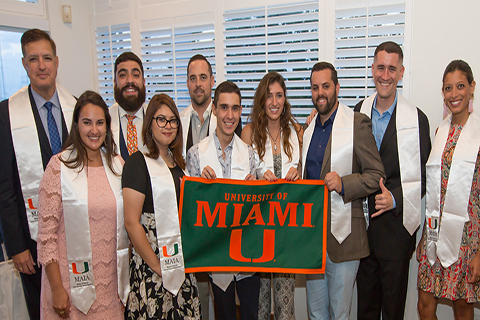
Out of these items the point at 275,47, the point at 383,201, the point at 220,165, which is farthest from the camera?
the point at 275,47

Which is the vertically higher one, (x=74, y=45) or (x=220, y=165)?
(x=74, y=45)

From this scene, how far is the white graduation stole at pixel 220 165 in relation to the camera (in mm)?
2508

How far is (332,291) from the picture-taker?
2.56m

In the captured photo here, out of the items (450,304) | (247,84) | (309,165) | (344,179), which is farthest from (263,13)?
(450,304)

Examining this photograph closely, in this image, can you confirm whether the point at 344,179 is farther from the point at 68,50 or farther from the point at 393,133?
the point at 68,50

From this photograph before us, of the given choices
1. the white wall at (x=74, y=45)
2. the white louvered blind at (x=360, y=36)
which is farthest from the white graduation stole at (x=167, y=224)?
the white wall at (x=74, y=45)

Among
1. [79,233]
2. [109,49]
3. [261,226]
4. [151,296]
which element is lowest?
[151,296]

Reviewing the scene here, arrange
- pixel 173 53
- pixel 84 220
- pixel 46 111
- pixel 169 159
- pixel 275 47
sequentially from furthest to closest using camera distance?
1. pixel 173 53
2. pixel 275 47
3. pixel 46 111
4. pixel 169 159
5. pixel 84 220

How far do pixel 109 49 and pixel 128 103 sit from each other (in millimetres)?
2042

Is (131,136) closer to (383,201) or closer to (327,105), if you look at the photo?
(327,105)

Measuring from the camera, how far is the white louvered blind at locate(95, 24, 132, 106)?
445 centimetres

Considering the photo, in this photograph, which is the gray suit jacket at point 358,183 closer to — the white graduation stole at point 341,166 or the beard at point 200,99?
the white graduation stole at point 341,166

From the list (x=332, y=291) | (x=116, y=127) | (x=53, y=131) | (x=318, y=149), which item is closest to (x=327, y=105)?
(x=318, y=149)

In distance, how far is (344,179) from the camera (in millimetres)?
Answer: 2424
